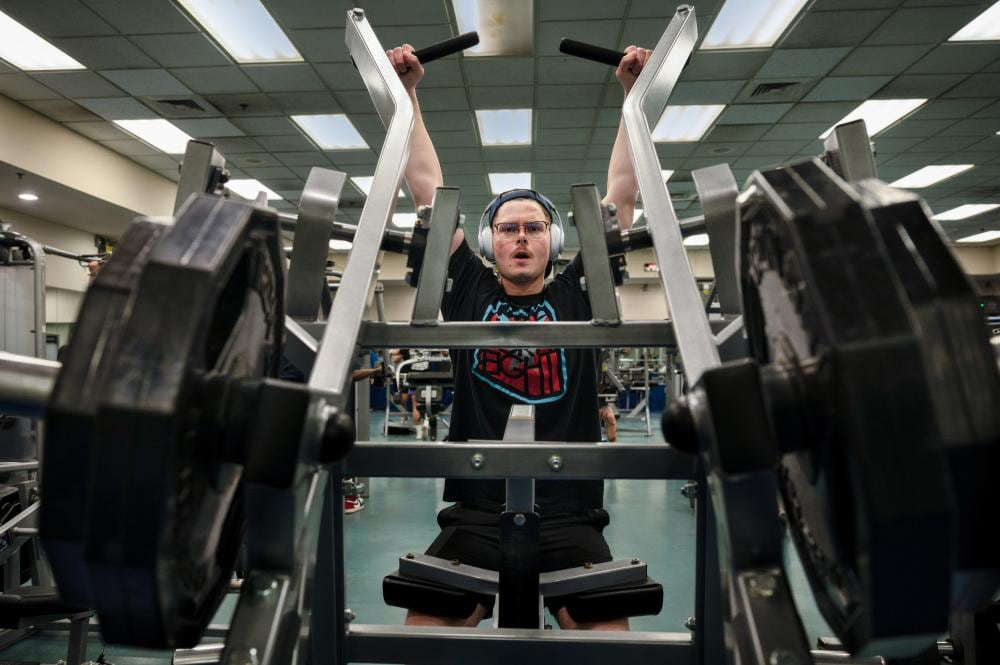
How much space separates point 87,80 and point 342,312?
5649 mm

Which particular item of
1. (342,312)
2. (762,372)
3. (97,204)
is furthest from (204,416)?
(97,204)

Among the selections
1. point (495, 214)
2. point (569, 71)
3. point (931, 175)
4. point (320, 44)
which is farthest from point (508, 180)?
point (495, 214)

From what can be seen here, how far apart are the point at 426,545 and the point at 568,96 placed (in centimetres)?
406

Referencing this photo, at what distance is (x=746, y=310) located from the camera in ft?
2.24

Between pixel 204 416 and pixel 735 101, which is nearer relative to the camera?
pixel 204 416

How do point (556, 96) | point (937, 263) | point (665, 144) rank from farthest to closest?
point (665, 144) < point (556, 96) < point (937, 263)

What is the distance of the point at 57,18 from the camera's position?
13.3 ft

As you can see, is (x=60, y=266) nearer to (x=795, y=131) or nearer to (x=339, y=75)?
(x=339, y=75)

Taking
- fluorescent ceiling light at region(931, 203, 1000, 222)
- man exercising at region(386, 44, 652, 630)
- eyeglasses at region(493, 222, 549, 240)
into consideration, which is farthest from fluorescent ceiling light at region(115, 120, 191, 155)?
fluorescent ceiling light at region(931, 203, 1000, 222)

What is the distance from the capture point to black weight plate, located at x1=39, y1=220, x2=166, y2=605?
1.37 ft

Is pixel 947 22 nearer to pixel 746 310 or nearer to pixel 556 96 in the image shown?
pixel 556 96

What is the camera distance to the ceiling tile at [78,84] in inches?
193

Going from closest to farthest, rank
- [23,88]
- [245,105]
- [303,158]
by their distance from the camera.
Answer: [23,88] < [245,105] < [303,158]

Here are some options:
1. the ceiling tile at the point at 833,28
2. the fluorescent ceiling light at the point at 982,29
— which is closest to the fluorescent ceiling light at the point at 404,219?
the ceiling tile at the point at 833,28
